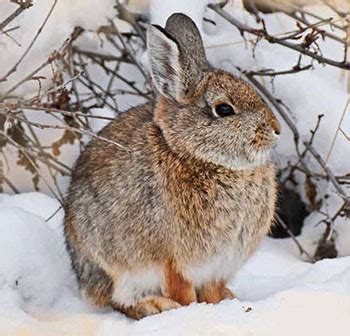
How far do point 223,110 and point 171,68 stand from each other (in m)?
0.24

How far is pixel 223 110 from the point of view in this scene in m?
3.37

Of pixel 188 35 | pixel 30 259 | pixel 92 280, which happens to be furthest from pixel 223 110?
pixel 30 259

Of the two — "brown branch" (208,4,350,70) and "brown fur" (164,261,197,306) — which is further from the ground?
"brown branch" (208,4,350,70)

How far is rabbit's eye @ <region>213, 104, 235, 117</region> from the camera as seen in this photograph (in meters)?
3.36

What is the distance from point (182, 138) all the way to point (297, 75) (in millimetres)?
1446

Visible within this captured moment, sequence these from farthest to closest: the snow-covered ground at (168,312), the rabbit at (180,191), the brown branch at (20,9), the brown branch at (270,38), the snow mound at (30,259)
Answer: the brown branch at (270,38)
the brown branch at (20,9)
the snow mound at (30,259)
the rabbit at (180,191)
the snow-covered ground at (168,312)

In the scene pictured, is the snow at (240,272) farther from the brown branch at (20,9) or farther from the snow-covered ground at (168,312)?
the brown branch at (20,9)

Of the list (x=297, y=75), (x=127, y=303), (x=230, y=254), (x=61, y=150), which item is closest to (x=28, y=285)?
(x=127, y=303)

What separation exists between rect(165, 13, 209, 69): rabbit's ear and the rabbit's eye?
24 centimetres

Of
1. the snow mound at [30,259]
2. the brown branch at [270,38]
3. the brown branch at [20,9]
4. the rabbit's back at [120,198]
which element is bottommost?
the snow mound at [30,259]

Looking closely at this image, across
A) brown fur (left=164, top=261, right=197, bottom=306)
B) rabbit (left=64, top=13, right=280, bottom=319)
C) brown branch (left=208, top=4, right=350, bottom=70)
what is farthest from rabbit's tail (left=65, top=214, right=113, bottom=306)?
brown branch (left=208, top=4, right=350, bottom=70)

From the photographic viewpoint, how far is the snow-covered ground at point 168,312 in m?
3.12

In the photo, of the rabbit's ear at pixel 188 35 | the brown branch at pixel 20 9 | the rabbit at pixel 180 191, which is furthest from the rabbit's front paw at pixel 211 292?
the brown branch at pixel 20 9

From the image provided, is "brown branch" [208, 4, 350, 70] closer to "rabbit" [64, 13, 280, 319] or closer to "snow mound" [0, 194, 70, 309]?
"rabbit" [64, 13, 280, 319]
